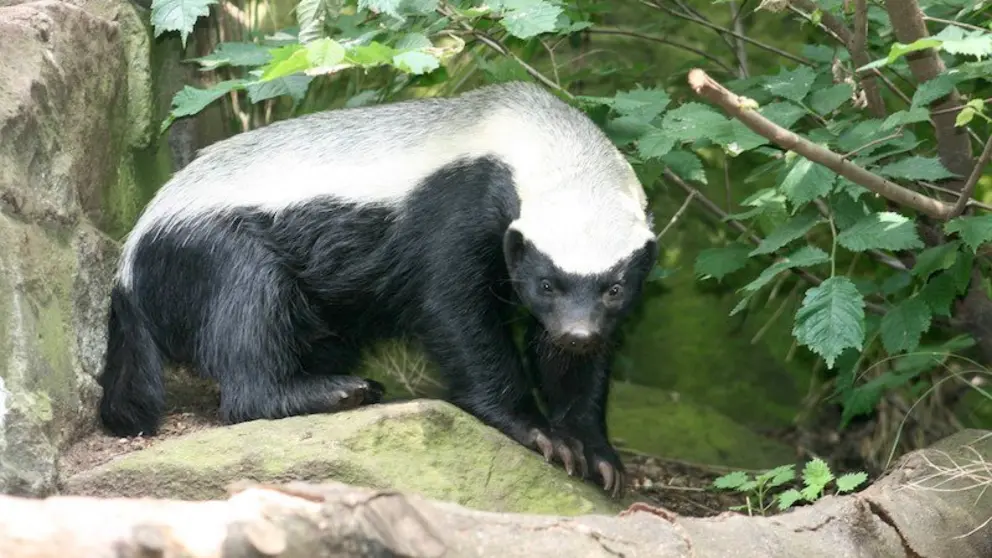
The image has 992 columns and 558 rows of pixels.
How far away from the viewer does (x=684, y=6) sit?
6094mm

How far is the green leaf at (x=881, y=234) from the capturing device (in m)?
4.24

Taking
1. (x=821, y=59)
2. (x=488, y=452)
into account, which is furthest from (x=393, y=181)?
(x=821, y=59)

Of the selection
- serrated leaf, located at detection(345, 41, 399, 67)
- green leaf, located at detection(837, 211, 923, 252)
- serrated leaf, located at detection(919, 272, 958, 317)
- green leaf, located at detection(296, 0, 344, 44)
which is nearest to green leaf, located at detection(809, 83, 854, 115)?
green leaf, located at detection(837, 211, 923, 252)

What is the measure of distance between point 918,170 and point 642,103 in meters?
1.13

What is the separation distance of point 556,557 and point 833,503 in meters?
1.22

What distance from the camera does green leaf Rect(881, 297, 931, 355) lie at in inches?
182

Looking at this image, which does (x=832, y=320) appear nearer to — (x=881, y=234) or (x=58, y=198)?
(x=881, y=234)

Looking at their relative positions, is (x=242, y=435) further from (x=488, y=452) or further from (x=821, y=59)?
(x=821, y=59)

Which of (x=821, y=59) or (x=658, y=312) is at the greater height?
(x=821, y=59)

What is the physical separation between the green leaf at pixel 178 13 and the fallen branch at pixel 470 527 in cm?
240

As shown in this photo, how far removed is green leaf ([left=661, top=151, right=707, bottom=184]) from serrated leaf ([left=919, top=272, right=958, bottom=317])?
0.99 metres

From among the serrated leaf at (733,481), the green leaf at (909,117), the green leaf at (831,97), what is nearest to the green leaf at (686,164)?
the green leaf at (831,97)

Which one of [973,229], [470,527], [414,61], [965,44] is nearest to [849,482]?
[973,229]

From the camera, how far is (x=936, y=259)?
15.1ft
